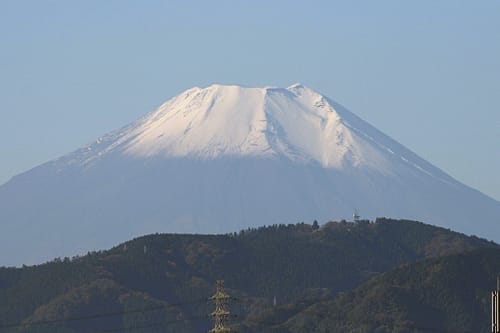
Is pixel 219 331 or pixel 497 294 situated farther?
pixel 219 331

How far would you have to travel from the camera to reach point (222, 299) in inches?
3767

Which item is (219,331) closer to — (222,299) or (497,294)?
(222,299)

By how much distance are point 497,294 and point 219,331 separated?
1768 cm

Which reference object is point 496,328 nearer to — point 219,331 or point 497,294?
point 497,294

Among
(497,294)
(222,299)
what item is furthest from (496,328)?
(222,299)

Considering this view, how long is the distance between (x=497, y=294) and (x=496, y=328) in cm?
206

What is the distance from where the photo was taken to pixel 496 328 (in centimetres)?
8312

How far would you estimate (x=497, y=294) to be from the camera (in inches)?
3334

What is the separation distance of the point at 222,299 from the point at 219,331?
239 cm

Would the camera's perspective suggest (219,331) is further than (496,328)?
Yes

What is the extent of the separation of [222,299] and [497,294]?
16204mm

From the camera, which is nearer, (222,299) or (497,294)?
(497,294)

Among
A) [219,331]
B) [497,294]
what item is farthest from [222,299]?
[497,294]
